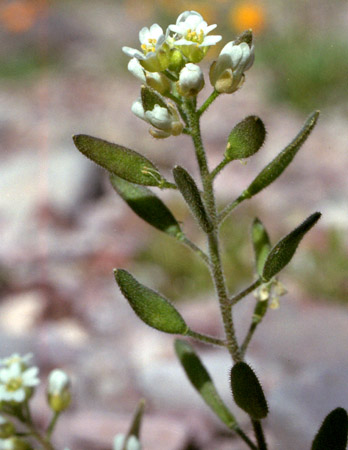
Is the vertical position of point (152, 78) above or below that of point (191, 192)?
above

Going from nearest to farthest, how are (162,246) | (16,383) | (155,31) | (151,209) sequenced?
(155,31) < (151,209) < (16,383) < (162,246)

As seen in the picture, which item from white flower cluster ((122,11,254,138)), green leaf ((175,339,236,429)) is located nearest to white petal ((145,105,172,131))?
white flower cluster ((122,11,254,138))

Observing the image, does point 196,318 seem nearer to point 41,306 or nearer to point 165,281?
point 165,281

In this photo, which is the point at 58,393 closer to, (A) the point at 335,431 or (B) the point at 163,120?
(A) the point at 335,431

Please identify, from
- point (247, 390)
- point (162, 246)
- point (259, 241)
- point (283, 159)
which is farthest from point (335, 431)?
point (162, 246)

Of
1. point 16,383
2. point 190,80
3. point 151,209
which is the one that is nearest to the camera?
point 190,80

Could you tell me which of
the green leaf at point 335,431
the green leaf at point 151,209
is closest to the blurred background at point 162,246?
the green leaf at point 335,431
